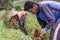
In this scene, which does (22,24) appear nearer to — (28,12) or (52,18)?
(28,12)

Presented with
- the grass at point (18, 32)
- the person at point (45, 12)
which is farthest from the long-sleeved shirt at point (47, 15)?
the grass at point (18, 32)

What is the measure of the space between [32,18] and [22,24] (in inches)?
17.0

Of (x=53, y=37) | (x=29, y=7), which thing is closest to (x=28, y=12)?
(x=29, y=7)

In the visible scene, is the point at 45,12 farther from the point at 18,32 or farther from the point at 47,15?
the point at 18,32

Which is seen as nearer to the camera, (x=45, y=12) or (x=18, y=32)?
(x=18, y=32)

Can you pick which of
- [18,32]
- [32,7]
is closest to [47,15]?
[32,7]

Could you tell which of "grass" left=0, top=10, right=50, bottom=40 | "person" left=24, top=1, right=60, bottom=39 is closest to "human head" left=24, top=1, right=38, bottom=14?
"person" left=24, top=1, right=60, bottom=39

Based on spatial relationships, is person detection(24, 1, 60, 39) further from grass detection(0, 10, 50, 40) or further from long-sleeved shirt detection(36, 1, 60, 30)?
grass detection(0, 10, 50, 40)

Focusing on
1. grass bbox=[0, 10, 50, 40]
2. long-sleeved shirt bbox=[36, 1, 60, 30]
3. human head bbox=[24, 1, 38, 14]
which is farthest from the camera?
human head bbox=[24, 1, 38, 14]

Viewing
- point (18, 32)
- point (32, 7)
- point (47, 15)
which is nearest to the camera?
point (18, 32)

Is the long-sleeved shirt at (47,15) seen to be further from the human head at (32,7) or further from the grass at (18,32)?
the grass at (18,32)

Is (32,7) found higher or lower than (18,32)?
higher

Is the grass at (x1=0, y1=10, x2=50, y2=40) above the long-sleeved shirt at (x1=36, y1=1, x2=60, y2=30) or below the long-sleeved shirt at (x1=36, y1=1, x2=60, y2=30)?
below

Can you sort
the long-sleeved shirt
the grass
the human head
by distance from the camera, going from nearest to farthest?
the grass < the long-sleeved shirt < the human head
